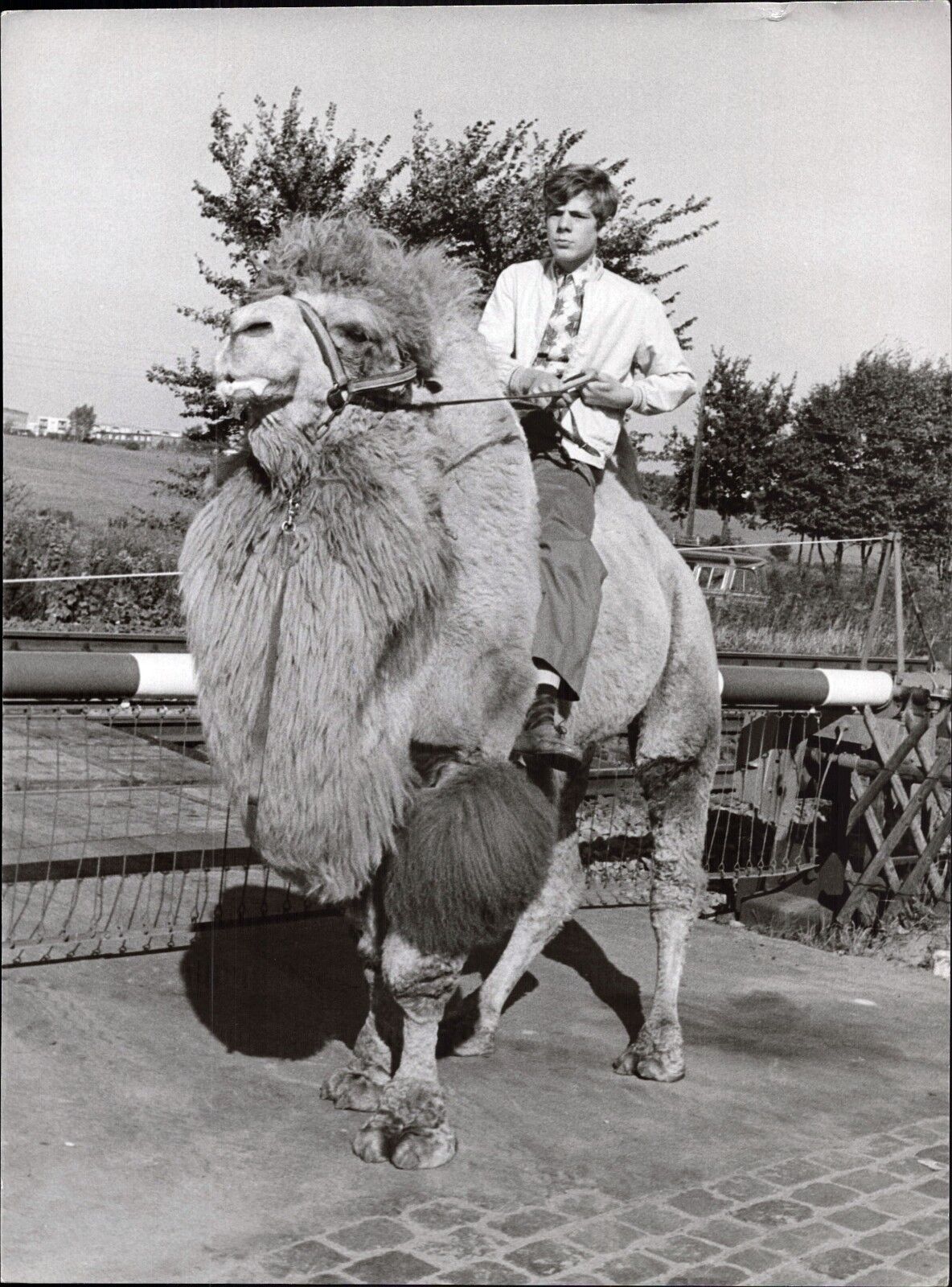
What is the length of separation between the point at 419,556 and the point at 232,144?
4780 millimetres

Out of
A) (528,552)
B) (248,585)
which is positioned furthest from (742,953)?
(248,585)

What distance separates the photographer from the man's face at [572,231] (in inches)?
184

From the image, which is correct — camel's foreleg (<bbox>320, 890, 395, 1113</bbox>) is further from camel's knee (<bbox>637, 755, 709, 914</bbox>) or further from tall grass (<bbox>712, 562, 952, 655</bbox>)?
tall grass (<bbox>712, 562, 952, 655</bbox>)

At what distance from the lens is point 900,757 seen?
23.0 feet

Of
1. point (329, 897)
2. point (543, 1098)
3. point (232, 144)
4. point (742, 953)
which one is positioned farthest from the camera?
point (232, 144)

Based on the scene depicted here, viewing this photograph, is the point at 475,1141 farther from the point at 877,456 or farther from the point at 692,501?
the point at 692,501

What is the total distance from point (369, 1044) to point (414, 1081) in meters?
0.44

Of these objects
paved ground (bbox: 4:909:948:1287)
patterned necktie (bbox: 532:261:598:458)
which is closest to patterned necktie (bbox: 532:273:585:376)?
patterned necktie (bbox: 532:261:598:458)

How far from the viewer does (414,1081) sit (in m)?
4.31

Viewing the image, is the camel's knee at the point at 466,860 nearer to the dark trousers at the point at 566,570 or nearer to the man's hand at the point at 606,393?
the dark trousers at the point at 566,570

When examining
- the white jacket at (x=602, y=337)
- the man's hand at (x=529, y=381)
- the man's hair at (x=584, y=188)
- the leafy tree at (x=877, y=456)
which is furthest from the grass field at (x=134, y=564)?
the man's hand at (x=529, y=381)

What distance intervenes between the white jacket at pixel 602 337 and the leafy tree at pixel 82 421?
2995mm

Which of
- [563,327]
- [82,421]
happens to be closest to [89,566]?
[82,421]

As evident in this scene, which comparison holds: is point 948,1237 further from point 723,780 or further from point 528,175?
point 528,175
